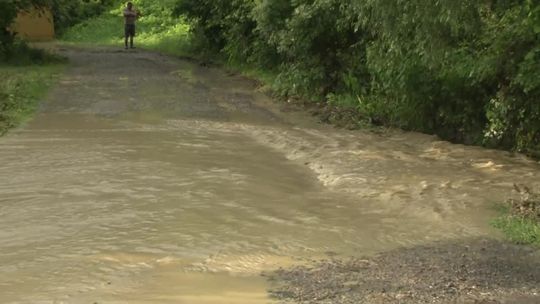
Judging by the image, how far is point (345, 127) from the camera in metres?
13.3

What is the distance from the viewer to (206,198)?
8305 mm

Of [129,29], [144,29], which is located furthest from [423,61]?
[144,29]

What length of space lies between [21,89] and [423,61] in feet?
30.9

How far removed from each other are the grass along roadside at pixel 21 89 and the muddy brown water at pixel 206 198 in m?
0.44

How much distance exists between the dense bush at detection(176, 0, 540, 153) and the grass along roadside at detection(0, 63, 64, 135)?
560 centimetres

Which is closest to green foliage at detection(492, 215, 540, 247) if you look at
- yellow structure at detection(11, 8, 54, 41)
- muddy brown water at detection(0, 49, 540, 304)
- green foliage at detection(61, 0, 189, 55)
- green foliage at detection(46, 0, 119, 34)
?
muddy brown water at detection(0, 49, 540, 304)

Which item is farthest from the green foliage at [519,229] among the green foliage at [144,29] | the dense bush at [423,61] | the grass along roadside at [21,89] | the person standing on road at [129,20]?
the person standing on road at [129,20]

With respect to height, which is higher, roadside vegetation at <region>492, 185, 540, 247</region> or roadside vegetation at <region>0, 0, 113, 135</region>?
A: roadside vegetation at <region>492, 185, 540, 247</region>

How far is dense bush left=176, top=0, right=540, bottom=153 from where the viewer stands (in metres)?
9.53

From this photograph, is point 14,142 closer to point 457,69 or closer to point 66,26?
point 457,69

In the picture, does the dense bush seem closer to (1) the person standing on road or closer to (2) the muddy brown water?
(2) the muddy brown water

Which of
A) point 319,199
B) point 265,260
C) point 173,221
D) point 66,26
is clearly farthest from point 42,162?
point 66,26

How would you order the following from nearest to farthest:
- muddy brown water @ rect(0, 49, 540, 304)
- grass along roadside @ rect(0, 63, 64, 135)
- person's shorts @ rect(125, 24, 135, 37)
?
muddy brown water @ rect(0, 49, 540, 304) < grass along roadside @ rect(0, 63, 64, 135) < person's shorts @ rect(125, 24, 135, 37)

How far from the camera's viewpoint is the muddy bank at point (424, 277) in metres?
5.18
